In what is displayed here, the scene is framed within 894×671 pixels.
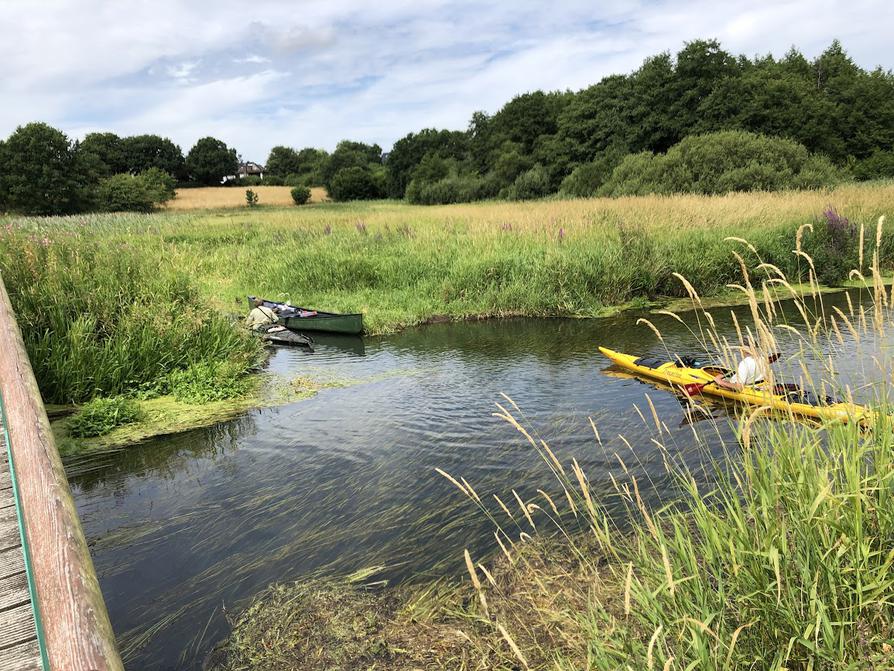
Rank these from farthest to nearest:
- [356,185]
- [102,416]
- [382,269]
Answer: [356,185], [382,269], [102,416]

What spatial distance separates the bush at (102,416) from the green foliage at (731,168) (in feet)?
86.4

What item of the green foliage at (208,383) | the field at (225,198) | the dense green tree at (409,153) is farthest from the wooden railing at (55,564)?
the dense green tree at (409,153)

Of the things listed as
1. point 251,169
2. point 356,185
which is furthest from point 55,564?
point 251,169

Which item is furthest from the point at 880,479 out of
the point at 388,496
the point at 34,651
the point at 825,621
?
the point at 388,496

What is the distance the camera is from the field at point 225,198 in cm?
5425

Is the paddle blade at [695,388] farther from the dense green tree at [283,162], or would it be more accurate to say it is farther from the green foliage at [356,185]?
the dense green tree at [283,162]

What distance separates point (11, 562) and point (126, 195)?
6209cm

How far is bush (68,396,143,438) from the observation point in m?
6.86

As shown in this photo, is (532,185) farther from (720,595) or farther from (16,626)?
(16,626)

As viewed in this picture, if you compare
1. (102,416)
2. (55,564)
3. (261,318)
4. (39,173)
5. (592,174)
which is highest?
(39,173)

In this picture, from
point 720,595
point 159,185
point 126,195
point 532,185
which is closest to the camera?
point 720,595

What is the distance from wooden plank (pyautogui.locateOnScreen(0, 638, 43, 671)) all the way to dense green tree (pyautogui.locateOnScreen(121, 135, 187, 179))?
3604 inches

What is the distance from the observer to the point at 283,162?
4094 inches

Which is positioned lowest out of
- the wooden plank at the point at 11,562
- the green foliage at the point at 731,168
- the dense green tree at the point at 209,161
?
the wooden plank at the point at 11,562
